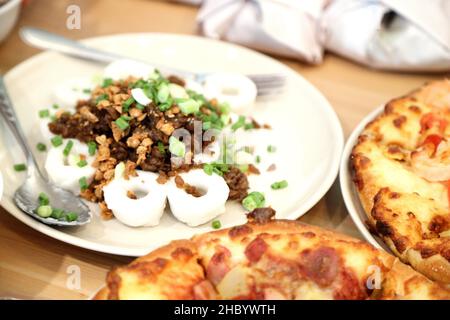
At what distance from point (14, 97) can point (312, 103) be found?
3.53 feet

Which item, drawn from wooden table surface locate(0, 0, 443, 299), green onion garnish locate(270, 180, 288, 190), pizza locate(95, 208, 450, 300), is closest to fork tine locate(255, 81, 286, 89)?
wooden table surface locate(0, 0, 443, 299)

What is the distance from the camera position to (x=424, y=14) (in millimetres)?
2502

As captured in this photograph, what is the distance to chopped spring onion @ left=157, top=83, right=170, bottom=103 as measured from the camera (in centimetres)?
188

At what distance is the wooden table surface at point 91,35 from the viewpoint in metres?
1.59

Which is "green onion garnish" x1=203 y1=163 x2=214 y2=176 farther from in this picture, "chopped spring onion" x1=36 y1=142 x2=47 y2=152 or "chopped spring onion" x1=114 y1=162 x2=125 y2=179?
"chopped spring onion" x1=36 y1=142 x2=47 y2=152

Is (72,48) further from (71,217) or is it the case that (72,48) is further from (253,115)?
(71,217)

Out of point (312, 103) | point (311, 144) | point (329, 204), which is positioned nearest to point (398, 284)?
point (329, 204)

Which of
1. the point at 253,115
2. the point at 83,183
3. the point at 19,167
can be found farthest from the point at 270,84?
the point at 19,167

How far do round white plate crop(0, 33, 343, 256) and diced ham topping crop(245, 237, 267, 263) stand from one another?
1.20 ft

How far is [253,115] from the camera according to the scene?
2.24 m

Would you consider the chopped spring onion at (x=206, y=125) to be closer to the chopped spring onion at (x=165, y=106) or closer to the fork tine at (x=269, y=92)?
the chopped spring onion at (x=165, y=106)

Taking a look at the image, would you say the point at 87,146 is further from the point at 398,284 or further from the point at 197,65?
the point at 398,284

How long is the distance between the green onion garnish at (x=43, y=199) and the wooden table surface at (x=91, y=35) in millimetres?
90

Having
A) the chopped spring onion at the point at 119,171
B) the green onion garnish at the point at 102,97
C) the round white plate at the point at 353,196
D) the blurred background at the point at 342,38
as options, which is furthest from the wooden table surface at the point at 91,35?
the green onion garnish at the point at 102,97
